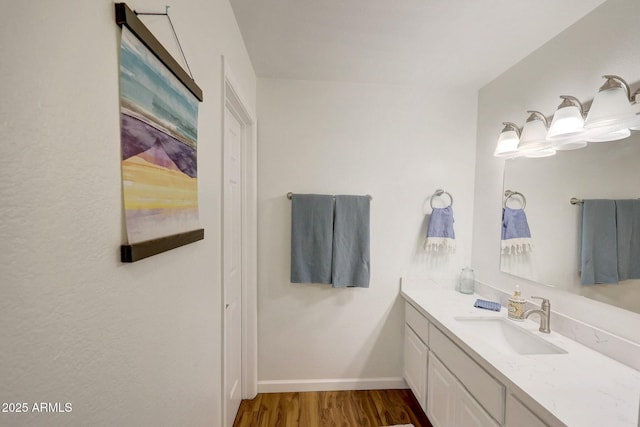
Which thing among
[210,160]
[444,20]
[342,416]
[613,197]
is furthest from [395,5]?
[342,416]

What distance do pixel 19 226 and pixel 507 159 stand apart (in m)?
2.30

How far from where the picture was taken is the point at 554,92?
4.87 ft

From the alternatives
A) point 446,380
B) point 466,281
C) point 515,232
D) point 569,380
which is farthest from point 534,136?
point 446,380

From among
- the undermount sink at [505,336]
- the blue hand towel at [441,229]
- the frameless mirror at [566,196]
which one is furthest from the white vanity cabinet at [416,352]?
the frameless mirror at [566,196]

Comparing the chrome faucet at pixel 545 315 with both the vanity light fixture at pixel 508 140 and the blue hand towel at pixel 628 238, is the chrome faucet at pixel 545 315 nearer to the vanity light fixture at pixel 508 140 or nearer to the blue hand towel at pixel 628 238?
the blue hand towel at pixel 628 238

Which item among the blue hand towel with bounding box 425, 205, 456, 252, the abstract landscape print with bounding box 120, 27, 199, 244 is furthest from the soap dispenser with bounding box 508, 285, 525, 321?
the abstract landscape print with bounding box 120, 27, 199, 244

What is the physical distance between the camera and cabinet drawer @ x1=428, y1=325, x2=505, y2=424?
1075mm

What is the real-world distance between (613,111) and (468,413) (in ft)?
5.02

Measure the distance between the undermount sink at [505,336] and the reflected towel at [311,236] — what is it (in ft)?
3.15

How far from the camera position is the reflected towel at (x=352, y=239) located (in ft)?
6.58

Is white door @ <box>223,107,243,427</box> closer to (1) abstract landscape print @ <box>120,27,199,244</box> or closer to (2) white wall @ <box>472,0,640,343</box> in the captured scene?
(1) abstract landscape print @ <box>120,27,199,244</box>

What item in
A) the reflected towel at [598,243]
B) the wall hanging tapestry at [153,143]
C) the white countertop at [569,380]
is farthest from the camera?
the reflected towel at [598,243]

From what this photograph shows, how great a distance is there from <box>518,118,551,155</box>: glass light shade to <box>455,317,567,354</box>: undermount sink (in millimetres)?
1050

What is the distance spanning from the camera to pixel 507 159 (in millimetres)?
1826
